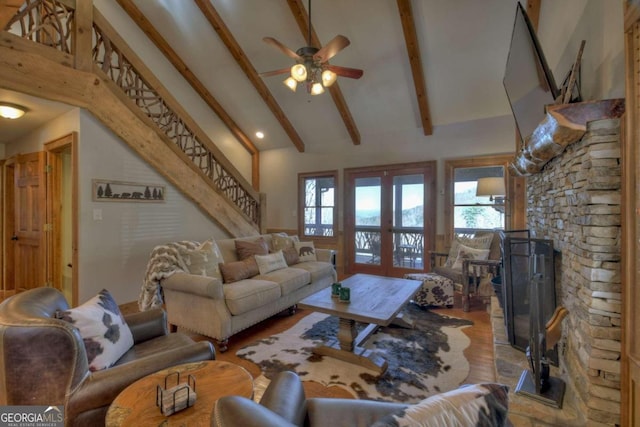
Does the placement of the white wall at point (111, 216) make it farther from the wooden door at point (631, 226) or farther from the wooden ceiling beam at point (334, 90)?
the wooden door at point (631, 226)

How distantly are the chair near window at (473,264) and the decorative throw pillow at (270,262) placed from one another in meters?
2.21

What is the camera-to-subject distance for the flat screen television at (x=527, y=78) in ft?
6.47

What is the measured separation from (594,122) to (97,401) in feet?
8.78

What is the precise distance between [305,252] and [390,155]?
8.54 ft

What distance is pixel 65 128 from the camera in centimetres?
348

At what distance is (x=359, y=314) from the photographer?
2.40 m

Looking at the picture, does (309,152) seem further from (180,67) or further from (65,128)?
(65,128)

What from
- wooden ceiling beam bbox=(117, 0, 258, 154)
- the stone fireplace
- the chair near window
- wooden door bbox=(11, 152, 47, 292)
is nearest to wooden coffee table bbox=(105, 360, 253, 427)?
the stone fireplace

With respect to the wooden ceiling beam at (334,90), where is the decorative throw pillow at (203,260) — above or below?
below

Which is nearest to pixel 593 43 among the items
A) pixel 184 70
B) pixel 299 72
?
pixel 299 72

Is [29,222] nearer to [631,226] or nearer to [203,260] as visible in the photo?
[203,260]

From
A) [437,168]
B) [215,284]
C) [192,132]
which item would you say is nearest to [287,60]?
[192,132]

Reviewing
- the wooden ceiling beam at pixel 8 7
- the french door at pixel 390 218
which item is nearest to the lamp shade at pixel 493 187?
the french door at pixel 390 218

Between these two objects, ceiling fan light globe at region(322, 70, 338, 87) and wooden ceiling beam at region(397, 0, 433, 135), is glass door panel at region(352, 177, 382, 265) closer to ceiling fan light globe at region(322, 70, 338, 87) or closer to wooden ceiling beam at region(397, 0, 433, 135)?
wooden ceiling beam at region(397, 0, 433, 135)
